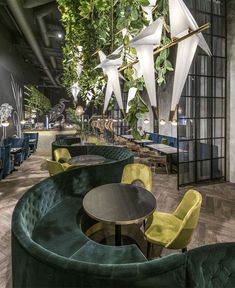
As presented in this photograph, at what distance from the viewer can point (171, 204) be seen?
467 cm

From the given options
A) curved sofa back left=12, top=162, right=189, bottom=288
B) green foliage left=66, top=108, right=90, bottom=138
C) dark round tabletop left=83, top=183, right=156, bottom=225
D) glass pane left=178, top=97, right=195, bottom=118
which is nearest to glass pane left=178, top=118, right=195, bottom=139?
glass pane left=178, top=97, right=195, bottom=118

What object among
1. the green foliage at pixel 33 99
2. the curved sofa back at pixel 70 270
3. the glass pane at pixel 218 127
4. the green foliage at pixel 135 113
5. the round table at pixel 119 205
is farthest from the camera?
the green foliage at pixel 33 99

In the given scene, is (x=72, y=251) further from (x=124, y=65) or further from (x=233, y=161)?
(x=233, y=161)

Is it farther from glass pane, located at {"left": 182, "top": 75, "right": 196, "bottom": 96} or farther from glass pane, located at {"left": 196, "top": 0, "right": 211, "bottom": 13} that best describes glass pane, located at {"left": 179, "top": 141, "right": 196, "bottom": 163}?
glass pane, located at {"left": 196, "top": 0, "right": 211, "bottom": 13}

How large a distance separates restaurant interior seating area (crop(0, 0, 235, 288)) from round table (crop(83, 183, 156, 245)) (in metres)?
0.01

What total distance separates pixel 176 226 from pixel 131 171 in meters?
1.26

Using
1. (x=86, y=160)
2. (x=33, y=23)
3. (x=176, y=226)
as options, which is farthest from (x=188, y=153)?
(x=33, y=23)

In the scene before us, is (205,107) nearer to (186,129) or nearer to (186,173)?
(186,129)

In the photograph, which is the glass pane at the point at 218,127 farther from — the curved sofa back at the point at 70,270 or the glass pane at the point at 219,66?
the curved sofa back at the point at 70,270

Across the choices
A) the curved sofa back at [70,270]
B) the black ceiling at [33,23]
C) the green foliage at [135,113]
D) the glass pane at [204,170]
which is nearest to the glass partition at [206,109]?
the glass pane at [204,170]

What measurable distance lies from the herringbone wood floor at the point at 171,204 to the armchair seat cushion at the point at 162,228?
0.69 meters

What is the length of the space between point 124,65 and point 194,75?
4373mm

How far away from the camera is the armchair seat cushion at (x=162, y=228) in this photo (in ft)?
7.89

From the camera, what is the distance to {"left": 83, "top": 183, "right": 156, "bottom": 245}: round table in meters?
2.18
